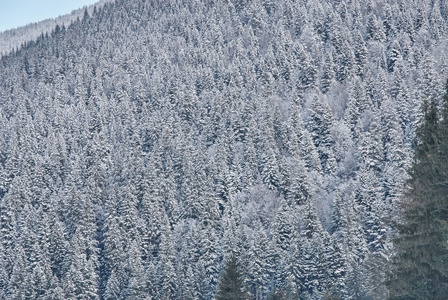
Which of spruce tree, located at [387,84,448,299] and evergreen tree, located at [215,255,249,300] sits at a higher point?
spruce tree, located at [387,84,448,299]

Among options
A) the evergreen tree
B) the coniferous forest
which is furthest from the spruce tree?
the evergreen tree

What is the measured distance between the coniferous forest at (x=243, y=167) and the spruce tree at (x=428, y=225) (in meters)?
0.06

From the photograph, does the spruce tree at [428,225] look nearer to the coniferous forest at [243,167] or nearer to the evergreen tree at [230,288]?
the coniferous forest at [243,167]

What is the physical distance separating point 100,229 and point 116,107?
54432 millimetres

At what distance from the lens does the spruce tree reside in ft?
50.2

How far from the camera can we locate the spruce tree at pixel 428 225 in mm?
15297

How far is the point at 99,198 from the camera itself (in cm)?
10275

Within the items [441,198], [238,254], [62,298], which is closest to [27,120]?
[62,298]

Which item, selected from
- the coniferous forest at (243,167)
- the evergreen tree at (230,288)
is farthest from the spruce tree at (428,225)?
the evergreen tree at (230,288)

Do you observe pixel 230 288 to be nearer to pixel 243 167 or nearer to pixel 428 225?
pixel 428 225

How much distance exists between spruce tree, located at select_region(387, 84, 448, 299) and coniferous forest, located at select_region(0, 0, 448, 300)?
0.19 ft

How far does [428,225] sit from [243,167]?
86800 mm

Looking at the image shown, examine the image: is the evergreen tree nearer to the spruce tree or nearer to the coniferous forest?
the coniferous forest

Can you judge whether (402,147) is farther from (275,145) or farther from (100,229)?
(100,229)
